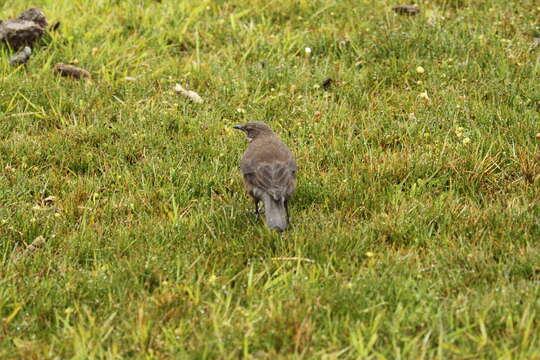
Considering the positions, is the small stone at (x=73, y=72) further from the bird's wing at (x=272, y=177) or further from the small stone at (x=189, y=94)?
the bird's wing at (x=272, y=177)

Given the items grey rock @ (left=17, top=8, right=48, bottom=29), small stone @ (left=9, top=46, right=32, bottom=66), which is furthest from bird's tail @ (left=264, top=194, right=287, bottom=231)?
grey rock @ (left=17, top=8, right=48, bottom=29)

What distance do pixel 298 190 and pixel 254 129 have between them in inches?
33.5

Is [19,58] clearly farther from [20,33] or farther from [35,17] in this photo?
[35,17]

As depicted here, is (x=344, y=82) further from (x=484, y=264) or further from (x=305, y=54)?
(x=484, y=264)

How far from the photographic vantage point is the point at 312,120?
728 cm

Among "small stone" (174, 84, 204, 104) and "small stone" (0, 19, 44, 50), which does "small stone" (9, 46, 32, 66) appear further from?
"small stone" (174, 84, 204, 104)

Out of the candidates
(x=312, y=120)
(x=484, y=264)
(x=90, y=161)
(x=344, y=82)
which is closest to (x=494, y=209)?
(x=484, y=264)

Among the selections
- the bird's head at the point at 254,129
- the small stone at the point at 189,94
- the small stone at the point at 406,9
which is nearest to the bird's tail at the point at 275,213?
the bird's head at the point at 254,129

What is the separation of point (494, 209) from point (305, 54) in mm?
3457

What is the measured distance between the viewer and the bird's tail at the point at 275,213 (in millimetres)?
5328

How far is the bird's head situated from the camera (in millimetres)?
6633

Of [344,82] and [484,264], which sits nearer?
[484,264]

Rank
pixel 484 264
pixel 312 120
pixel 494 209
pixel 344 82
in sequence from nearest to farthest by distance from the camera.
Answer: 1. pixel 484 264
2. pixel 494 209
3. pixel 312 120
4. pixel 344 82

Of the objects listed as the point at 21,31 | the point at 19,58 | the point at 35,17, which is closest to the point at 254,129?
the point at 19,58
